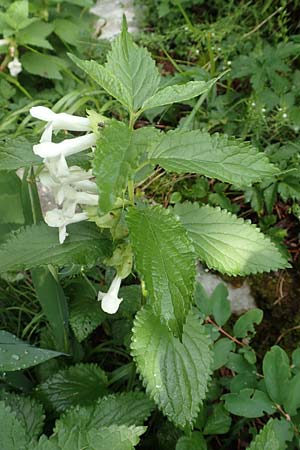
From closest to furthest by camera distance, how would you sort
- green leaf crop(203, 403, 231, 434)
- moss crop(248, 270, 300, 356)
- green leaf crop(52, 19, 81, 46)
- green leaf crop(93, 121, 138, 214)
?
green leaf crop(93, 121, 138, 214)
green leaf crop(203, 403, 231, 434)
moss crop(248, 270, 300, 356)
green leaf crop(52, 19, 81, 46)

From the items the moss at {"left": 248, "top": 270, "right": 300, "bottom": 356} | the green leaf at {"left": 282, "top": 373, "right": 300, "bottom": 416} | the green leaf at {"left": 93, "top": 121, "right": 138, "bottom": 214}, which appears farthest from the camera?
the moss at {"left": 248, "top": 270, "right": 300, "bottom": 356}

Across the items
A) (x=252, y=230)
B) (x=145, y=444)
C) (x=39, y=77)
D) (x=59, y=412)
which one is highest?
(x=252, y=230)

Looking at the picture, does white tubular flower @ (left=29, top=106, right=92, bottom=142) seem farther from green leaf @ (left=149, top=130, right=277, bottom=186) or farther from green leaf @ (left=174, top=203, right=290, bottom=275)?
green leaf @ (left=174, top=203, right=290, bottom=275)

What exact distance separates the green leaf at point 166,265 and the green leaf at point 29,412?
57 centimetres

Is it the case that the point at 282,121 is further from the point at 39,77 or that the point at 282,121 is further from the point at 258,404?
the point at 39,77

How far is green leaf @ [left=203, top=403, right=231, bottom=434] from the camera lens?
3.92 ft

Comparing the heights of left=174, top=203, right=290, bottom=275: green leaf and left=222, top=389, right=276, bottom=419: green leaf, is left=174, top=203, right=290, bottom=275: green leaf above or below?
above

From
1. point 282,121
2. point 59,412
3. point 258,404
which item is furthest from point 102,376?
point 282,121

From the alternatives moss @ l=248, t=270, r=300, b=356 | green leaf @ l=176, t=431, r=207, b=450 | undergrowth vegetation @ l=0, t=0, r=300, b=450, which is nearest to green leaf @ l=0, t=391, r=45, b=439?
undergrowth vegetation @ l=0, t=0, r=300, b=450

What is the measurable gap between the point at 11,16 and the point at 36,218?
1.33m

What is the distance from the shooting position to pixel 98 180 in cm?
71

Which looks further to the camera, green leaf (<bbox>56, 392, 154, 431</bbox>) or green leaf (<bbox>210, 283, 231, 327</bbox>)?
green leaf (<bbox>210, 283, 231, 327</bbox>)

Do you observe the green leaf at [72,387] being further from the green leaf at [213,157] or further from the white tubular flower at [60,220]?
the green leaf at [213,157]

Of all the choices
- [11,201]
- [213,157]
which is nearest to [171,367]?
[213,157]
